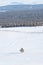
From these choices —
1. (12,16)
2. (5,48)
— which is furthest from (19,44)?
(12,16)

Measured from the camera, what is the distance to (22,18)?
3.25 meters

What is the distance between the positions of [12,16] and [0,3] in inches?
14.3

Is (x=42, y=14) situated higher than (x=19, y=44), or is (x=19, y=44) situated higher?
(x=42, y=14)

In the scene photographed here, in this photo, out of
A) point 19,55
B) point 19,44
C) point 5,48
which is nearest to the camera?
point 19,55

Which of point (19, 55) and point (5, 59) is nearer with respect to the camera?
point (5, 59)

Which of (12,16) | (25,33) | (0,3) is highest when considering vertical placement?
(0,3)

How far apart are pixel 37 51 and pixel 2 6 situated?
5.70ft

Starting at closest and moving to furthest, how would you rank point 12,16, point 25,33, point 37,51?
point 37,51
point 25,33
point 12,16

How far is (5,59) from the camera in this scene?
1.61 meters

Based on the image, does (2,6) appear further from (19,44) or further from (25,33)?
(19,44)

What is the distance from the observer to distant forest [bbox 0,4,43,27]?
10.6 ft

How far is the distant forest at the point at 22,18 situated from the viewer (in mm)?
3232

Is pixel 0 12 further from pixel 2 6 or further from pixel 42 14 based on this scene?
pixel 42 14

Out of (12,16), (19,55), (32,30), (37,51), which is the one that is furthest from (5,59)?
(12,16)
